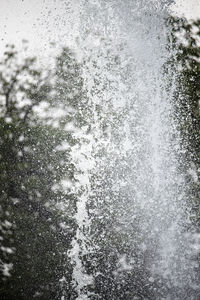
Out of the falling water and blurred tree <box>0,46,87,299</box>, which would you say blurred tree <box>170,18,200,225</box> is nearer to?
the falling water

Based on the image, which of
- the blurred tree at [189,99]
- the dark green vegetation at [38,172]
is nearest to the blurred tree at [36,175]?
the dark green vegetation at [38,172]

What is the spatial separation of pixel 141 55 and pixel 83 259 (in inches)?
247

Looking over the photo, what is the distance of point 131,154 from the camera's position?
8.05 metres

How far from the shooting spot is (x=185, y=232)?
697 cm

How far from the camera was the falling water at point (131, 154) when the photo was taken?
6996mm

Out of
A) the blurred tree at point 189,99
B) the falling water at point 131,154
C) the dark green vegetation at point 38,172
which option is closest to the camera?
the falling water at point 131,154

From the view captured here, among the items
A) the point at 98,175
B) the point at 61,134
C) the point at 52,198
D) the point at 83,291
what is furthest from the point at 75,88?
the point at 83,291

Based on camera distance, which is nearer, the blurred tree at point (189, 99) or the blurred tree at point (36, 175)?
the blurred tree at point (189, 99)

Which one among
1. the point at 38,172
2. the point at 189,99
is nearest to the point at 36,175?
the point at 38,172

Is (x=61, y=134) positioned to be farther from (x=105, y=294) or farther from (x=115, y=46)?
(x=105, y=294)

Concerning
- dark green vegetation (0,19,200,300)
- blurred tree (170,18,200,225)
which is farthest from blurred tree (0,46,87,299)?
blurred tree (170,18,200,225)

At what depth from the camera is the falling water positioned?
6996mm

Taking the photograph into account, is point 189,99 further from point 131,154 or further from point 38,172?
point 38,172

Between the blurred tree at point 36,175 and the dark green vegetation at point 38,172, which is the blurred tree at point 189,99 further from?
the blurred tree at point 36,175
